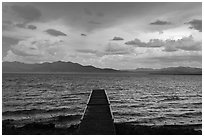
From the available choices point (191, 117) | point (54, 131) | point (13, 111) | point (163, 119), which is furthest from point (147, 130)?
point (13, 111)

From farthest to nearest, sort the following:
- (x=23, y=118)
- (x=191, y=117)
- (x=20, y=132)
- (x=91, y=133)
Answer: (x=191, y=117) < (x=23, y=118) < (x=20, y=132) < (x=91, y=133)

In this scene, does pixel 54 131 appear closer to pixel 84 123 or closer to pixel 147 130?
pixel 84 123

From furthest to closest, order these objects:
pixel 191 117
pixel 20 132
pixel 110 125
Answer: pixel 191 117
pixel 20 132
pixel 110 125

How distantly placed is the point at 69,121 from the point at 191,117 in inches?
421

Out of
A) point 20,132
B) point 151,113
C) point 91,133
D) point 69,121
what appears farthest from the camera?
point 151,113

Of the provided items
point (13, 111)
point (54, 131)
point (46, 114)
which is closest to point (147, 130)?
point (54, 131)

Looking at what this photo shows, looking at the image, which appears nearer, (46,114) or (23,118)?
(23,118)

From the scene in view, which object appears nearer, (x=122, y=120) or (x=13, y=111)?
(x=122, y=120)

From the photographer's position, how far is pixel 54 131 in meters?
13.8

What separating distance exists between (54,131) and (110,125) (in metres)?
3.43

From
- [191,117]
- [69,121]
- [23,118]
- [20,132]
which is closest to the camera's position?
[20,132]

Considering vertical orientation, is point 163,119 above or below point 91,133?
below

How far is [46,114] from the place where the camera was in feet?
71.3

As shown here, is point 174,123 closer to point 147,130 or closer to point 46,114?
point 147,130
